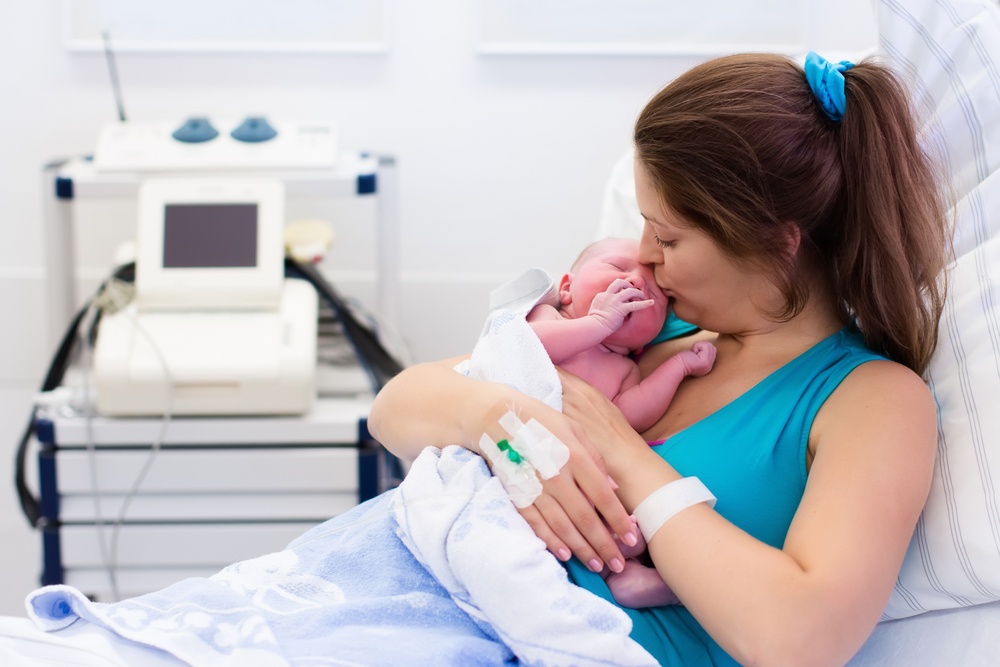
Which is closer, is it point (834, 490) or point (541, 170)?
point (834, 490)

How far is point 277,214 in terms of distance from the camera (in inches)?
79.7

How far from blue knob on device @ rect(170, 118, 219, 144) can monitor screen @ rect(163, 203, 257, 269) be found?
16 cm

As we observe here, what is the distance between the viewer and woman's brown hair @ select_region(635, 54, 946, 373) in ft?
3.63

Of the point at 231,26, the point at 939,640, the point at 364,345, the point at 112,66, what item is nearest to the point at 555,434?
the point at 939,640

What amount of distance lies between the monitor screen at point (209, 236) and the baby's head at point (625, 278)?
90cm

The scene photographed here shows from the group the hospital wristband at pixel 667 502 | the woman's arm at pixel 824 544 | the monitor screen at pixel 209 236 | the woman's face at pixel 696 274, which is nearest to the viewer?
the woman's arm at pixel 824 544

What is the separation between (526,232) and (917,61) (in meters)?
1.38

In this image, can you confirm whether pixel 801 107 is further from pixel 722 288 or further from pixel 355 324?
pixel 355 324

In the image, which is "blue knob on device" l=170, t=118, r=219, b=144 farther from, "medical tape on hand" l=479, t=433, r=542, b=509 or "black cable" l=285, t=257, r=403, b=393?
"medical tape on hand" l=479, t=433, r=542, b=509

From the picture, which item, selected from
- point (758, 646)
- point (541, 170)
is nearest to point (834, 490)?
point (758, 646)

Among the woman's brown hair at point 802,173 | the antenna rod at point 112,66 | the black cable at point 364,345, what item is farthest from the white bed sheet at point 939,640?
the antenna rod at point 112,66

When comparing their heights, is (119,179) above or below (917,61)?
below

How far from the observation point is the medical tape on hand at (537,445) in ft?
3.56

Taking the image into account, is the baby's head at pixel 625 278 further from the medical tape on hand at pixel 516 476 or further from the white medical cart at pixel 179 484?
the white medical cart at pixel 179 484
